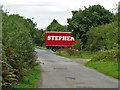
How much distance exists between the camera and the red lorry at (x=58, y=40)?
257 feet

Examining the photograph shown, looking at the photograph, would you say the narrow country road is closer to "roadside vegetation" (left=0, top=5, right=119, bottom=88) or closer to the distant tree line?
"roadside vegetation" (left=0, top=5, right=119, bottom=88)

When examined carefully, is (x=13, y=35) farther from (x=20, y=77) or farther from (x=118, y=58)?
(x=118, y=58)

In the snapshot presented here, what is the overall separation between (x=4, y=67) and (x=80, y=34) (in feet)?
169

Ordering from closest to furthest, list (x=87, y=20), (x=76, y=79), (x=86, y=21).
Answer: (x=76, y=79) < (x=87, y=20) < (x=86, y=21)

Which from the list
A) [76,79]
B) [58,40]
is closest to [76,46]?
[58,40]

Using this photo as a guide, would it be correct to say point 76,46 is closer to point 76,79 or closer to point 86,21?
point 86,21

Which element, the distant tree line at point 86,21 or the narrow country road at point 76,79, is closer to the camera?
the narrow country road at point 76,79

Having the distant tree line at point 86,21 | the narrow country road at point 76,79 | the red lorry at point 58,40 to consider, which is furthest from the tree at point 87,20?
the narrow country road at point 76,79

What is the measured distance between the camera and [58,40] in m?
78.9

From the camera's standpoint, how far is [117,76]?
978 inches

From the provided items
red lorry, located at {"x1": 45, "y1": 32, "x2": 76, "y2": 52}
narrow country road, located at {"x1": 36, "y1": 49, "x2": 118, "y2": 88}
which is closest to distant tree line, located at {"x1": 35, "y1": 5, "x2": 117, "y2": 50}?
red lorry, located at {"x1": 45, "y1": 32, "x2": 76, "y2": 52}

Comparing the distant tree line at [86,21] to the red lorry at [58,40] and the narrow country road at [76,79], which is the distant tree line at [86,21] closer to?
the red lorry at [58,40]

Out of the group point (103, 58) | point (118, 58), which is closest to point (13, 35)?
point (118, 58)

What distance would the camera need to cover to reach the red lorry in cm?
7838
